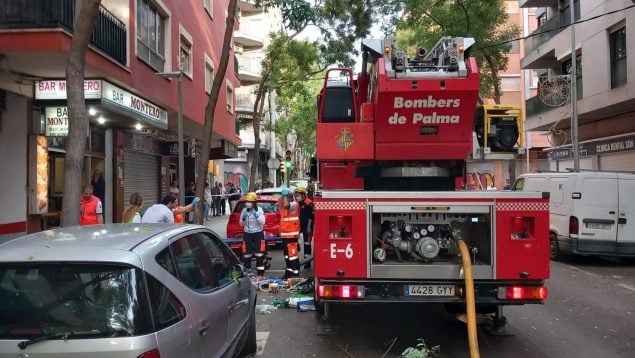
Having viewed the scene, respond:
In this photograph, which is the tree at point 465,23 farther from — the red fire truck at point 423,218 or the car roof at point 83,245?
the car roof at point 83,245

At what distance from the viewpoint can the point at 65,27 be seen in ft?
30.5

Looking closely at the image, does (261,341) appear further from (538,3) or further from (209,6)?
(538,3)

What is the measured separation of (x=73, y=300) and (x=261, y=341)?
3402mm

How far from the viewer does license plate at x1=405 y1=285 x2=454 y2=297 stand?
5.23 metres

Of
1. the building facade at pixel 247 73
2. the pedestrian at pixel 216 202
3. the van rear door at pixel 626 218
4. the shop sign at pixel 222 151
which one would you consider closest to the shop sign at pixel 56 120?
the van rear door at pixel 626 218

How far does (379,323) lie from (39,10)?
302 inches

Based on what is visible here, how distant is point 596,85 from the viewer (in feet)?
61.7

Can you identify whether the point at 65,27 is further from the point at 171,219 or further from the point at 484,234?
the point at 484,234

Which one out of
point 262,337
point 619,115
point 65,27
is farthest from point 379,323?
point 619,115

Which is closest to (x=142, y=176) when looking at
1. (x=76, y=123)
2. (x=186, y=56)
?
(x=186, y=56)

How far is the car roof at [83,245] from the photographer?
311 cm

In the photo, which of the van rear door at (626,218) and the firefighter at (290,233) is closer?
the firefighter at (290,233)

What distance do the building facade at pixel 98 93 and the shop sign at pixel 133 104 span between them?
30 mm

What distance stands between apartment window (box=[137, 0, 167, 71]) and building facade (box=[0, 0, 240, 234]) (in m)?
0.03
